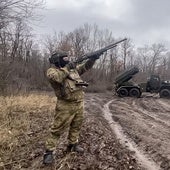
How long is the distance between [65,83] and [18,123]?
4.42 meters

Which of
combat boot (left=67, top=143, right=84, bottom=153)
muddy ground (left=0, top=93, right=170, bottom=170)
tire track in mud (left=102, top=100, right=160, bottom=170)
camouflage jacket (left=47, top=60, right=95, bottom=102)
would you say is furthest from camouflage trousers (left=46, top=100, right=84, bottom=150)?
tire track in mud (left=102, top=100, right=160, bottom=170)

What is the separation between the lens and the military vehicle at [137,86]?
29.6 metres

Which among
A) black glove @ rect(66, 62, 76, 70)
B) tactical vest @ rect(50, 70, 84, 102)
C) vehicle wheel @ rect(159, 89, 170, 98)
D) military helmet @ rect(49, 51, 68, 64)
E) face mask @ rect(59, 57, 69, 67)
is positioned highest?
military helmet @ rect(49, 51, 68, 64)

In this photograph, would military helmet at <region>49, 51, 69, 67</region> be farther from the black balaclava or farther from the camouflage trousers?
the camouflage trousers

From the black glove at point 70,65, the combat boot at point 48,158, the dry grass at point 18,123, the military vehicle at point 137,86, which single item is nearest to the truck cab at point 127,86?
the military vehicle at point 137,86

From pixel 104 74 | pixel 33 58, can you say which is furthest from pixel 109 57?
pixel 33 58

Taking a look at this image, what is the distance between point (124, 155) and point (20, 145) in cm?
235

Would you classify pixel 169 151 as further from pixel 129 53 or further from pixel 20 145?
pixel 129 53

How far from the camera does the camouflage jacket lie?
666 centimetres

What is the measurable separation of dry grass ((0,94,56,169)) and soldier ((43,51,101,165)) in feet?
2.96

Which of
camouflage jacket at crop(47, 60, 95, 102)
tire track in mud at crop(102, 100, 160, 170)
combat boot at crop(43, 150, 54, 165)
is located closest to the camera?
combat boot at crop(43, 150, 54, 165)

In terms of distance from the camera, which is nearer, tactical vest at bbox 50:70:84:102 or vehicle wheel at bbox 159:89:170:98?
tactical vest at bbox 50:70:84:102

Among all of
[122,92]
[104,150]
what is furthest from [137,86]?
[104,150]

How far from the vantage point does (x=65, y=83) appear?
22.3ft
